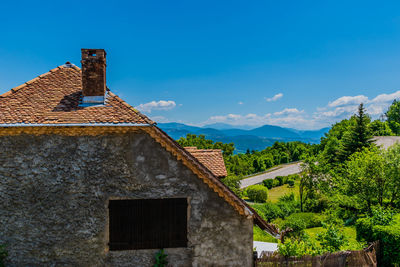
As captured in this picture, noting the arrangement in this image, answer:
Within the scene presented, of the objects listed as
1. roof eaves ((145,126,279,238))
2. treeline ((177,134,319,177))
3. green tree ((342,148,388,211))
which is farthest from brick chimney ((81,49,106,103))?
treeline ((177,134,319,177))

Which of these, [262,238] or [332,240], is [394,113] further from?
[332,240]

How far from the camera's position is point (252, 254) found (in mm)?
8164

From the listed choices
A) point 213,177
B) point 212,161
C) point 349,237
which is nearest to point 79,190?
point 213,177

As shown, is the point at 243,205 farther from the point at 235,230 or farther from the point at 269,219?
the point at 269,219

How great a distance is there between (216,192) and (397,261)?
9798 millimetres

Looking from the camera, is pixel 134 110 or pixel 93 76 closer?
pixel 134 110

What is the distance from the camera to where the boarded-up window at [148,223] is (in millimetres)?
7750

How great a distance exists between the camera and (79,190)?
755 cm

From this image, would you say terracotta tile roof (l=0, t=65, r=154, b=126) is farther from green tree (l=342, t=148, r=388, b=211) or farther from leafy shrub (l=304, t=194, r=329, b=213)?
leafy shrub (l=304, t=194, r=329, b=213)

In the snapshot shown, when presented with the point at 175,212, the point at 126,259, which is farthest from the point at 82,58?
the point at 126,259

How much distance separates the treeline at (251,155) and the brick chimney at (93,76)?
2866 centimetres

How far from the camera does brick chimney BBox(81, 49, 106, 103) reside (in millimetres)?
7992

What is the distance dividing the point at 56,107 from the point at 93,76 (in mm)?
1613

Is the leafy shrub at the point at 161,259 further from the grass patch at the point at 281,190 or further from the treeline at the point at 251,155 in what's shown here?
the grass patch at the point at 281,190
